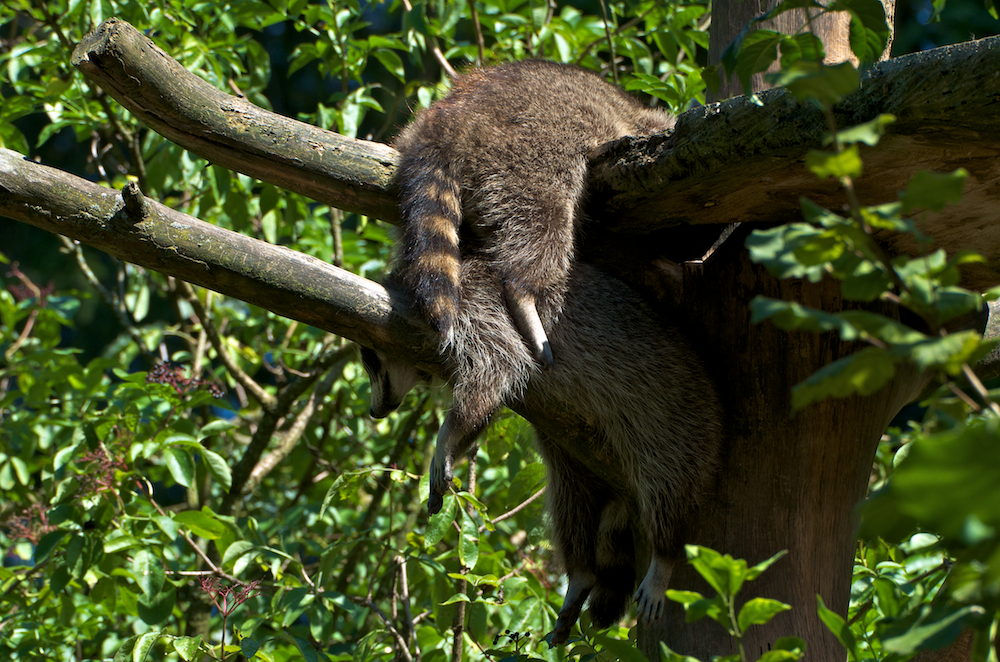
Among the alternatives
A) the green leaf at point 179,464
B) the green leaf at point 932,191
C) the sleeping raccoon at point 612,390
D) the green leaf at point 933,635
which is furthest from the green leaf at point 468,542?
the green leaf at point 932,191

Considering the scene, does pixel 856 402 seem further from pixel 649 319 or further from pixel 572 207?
pixel 572 207

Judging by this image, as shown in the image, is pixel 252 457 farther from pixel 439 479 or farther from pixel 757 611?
pixel 757 611

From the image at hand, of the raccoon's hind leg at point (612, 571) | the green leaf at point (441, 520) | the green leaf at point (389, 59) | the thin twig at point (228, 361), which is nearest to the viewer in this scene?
the green leaf at point (441, 520)

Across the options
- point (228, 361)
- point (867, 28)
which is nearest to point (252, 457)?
point (228, 361)

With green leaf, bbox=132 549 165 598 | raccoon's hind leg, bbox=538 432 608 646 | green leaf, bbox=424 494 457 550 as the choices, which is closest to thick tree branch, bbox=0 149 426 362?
green leaf, bbox=424 494 457 550

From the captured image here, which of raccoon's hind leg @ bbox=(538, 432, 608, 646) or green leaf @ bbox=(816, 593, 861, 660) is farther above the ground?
green leaf @ bbox=(816, 593, 861, 660)

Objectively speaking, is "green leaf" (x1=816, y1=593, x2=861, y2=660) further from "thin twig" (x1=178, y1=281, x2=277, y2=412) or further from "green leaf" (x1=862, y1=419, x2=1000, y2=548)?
"thin twig" (x1=178, y1=281, x2=277, y2=412)

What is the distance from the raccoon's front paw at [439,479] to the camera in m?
1.97

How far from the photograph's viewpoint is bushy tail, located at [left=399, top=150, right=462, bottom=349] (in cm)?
183

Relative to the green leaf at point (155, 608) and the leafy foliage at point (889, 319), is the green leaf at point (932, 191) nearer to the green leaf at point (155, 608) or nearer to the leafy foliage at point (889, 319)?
the leafy foliage at point (889, 319)

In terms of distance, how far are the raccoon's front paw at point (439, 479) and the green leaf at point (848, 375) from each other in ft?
4.07

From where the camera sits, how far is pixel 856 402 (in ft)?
6.23

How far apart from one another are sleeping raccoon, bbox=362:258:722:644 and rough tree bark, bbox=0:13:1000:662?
0.21 feet

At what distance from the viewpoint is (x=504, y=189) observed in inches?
79.0
